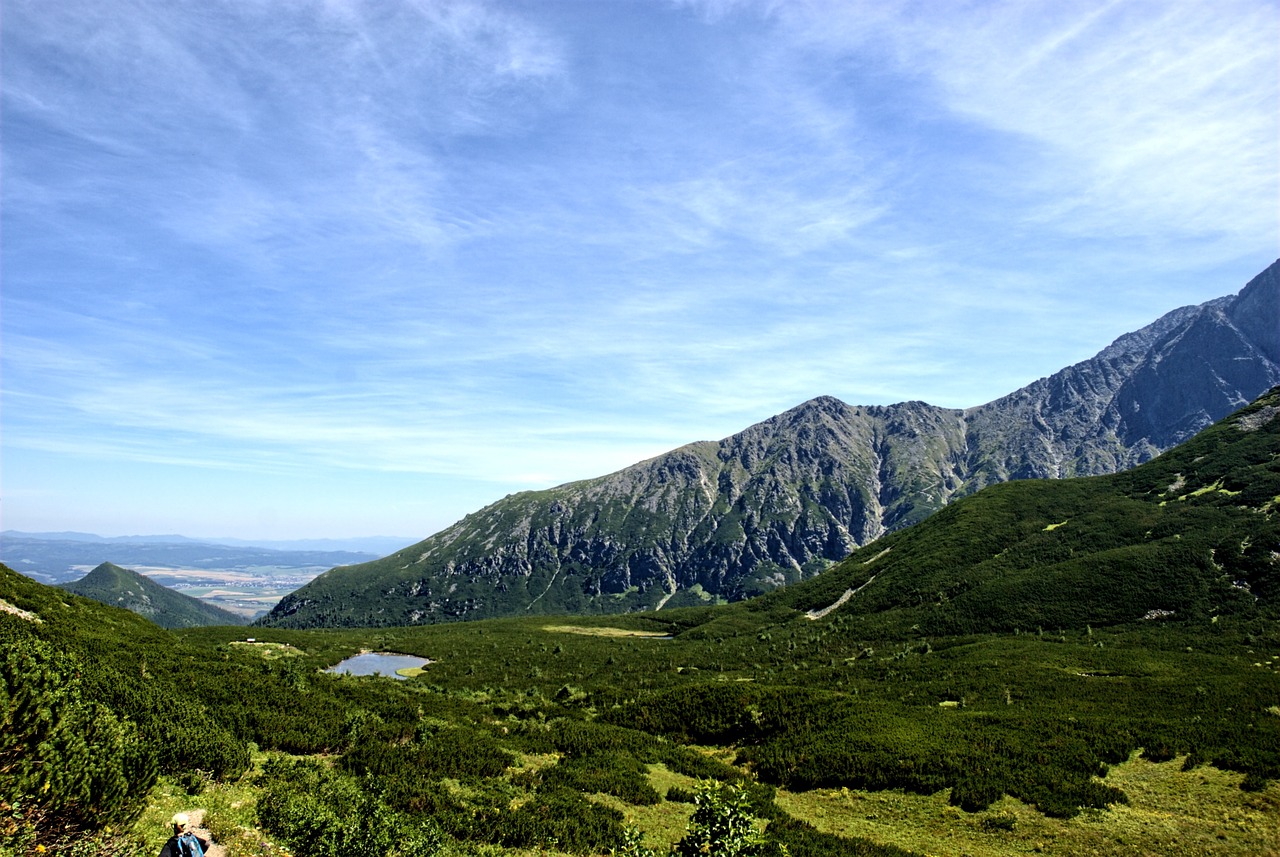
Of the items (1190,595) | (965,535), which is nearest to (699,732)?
(1190,595)

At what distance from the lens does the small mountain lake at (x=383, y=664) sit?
80.3 metres

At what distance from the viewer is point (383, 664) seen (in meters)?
93.0

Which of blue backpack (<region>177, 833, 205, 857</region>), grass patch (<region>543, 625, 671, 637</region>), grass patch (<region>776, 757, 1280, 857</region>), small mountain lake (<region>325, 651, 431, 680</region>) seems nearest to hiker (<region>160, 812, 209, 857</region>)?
blue backpack (<region>177, 833, 205, 857</region>)

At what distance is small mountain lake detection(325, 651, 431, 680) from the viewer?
8029 centimetres

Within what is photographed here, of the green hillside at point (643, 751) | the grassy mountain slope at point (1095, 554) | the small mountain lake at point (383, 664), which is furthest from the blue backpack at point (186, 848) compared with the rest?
the grassy mountain slope at point (1095, 554)

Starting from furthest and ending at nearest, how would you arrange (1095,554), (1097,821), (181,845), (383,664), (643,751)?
(1095,554) → (383,664) → (643,751) → (1097,821) → (181,845)

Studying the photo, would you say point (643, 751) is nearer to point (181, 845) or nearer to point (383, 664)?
point (181, 845)

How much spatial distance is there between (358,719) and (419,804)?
33.2ft

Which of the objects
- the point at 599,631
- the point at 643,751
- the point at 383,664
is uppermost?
the point at 643,751

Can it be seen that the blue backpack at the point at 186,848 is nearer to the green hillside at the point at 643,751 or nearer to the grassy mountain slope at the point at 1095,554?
the green hillside at the point at 643,751

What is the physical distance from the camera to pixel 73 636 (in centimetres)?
2875

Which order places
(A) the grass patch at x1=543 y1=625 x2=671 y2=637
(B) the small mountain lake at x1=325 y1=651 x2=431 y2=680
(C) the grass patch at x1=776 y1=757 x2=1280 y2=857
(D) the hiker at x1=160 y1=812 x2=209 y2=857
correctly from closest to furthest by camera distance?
(D) the hiker at x1=160 y1=812 x2=209 y2=857, (C) the grass patch at x1=776 y1=757 x2=1280 y2=857, (B) the small mountain lake at x1=325 y1=651 x2=431 y2=680, (A) the grass patch at x1=543 y1=625 x2=671 y2=637

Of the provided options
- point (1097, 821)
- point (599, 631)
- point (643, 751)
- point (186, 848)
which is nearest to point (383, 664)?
point (643, 751)

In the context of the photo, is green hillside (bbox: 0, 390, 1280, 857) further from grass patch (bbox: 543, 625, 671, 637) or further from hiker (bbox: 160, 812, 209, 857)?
grass patch (bbox: 543, 625, 671, 637)
